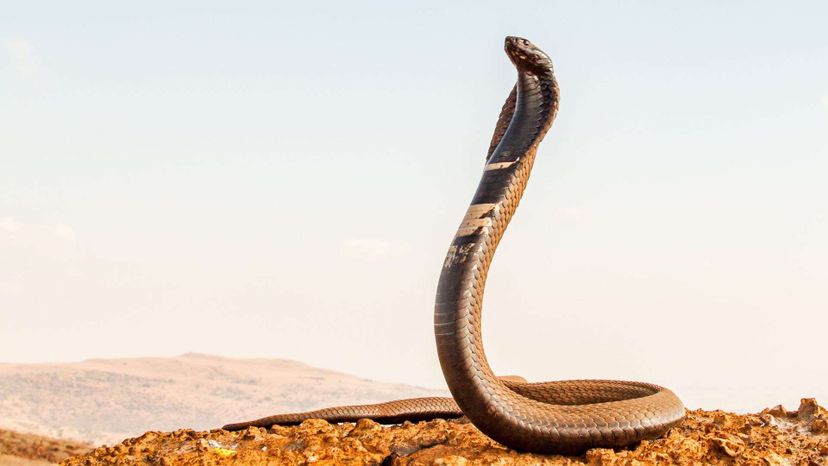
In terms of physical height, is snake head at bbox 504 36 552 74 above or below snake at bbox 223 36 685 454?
above

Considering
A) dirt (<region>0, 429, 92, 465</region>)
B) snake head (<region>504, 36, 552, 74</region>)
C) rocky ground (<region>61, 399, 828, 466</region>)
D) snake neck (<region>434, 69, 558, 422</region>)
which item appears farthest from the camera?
dirt (<region>0, 429, 92, 465</region>)

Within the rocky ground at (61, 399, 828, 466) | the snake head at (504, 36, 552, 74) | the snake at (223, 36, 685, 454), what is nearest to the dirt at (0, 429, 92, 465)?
the rocky ground at (61, 399, 828, 466)

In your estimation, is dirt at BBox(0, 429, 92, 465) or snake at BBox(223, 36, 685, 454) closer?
snake at BBox(223, 36, 685, 454)

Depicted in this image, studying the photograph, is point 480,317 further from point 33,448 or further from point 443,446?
point 33,448

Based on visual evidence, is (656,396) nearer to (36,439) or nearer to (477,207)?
(477,207)

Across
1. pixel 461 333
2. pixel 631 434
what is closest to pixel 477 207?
pixel 461 333

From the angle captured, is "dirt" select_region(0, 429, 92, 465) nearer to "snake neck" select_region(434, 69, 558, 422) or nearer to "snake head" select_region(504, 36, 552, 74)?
"snake neck" select_region(434, 69, 558, 422)

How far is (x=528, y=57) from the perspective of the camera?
6.96m

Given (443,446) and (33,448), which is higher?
(443,446)

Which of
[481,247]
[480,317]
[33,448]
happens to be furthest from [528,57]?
[33,448]

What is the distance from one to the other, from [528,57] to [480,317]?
7.25 feet

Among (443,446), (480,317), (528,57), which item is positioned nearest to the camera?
(480,317)

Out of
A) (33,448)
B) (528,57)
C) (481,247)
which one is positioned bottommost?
(33,448)

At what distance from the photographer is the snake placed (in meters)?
6.37
